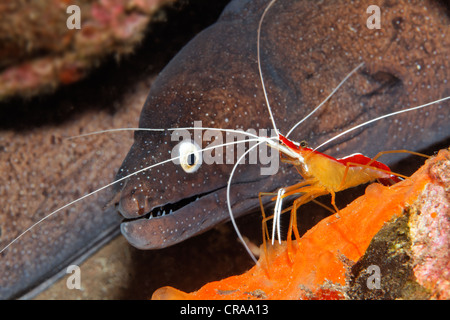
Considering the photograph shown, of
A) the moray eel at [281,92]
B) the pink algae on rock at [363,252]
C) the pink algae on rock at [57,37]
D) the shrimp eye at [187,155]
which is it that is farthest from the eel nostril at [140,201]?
the pink algae on rock at [57,37]

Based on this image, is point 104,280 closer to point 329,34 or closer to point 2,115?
point 2,115

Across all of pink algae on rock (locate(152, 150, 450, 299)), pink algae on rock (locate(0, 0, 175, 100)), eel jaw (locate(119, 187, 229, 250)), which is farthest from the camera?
eel jaw (locate(119, 187, 229, 250))

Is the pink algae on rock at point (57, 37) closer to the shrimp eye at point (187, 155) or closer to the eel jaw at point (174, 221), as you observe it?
the shrimp eye at point (187, 155)

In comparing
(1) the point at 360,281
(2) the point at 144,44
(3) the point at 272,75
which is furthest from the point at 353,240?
(2) the point at 144,44

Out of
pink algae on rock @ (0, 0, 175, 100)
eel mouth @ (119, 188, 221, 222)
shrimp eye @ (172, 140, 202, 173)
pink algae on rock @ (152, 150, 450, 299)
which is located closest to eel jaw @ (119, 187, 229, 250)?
eel mouth @ (119, 188, 221, 222)

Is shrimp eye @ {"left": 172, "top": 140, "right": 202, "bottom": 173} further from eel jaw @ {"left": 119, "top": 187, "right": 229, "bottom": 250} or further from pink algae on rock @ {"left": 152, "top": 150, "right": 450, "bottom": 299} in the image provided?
pink algae on rock @ {"left": 152, "top": 150, "right": 450, "bottom": 299}

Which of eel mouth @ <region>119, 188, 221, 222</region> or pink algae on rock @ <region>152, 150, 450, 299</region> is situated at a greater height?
eel mouth @ <region>119, 188, 221, 222</region>
